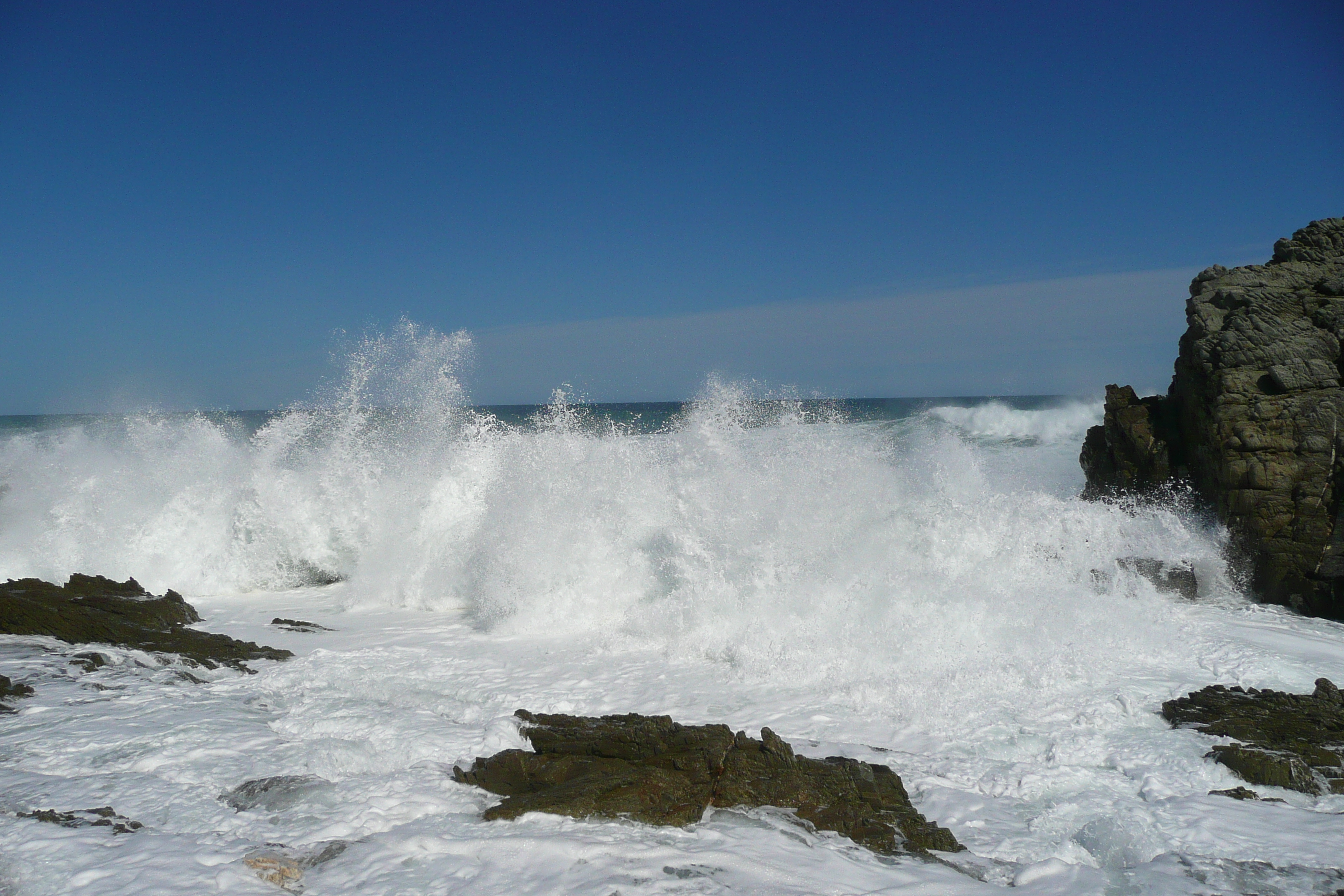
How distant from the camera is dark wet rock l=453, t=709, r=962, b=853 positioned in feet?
13.7

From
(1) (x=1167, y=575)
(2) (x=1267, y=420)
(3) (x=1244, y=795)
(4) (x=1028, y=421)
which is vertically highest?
(4) (x=1028, y=421)

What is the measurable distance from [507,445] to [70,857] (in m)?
8.95

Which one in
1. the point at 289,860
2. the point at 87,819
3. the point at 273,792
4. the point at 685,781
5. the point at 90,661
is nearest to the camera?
the point at 289,860

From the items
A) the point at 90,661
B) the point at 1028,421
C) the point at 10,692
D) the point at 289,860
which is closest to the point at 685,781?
the point at 289,860

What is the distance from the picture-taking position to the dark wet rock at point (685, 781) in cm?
418

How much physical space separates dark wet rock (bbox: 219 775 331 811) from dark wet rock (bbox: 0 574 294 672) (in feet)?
9.36

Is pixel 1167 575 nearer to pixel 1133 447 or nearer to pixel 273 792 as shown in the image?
pixel 1133 447

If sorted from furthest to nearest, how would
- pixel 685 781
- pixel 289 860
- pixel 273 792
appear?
pixel 685 781 → pixel 273 792 → pixel 289 860

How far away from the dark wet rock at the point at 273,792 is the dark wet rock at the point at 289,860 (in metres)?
0.52

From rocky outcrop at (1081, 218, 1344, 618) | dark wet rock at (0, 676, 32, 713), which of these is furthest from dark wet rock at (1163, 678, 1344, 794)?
dark wet rock at (0, 676, 32, 713)

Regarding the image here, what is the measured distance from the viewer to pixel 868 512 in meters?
9.62

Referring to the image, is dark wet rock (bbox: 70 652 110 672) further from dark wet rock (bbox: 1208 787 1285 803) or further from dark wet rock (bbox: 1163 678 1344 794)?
dark wet rock (bbox: 1163 678 1344 794)

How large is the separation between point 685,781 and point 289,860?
209 centimetres

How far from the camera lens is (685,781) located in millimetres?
4438
